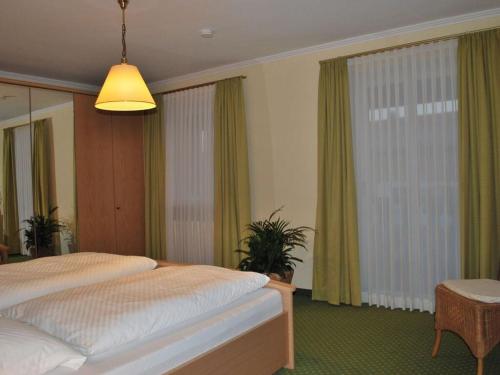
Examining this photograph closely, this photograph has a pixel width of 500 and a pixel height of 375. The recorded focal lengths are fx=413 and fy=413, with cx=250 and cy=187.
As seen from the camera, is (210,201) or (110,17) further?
(210,201)

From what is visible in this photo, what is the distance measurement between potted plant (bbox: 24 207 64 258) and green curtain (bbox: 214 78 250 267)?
183 cm

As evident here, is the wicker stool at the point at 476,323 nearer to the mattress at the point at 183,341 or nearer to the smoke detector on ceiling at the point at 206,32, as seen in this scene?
the mattress at the point at 183,341

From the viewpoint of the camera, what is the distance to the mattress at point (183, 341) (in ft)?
5.44

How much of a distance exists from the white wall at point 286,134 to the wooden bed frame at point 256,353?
1.78m

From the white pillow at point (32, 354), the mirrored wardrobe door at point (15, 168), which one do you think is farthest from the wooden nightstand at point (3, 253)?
the white pillow at point (32, 354)

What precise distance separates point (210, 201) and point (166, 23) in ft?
7.20

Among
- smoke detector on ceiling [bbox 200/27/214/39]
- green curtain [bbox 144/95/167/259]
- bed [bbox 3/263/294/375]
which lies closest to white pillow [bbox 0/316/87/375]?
bed [bbox 3/263/294/375]

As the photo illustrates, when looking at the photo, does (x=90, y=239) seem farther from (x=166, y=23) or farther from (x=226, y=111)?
(x=166, y=23)

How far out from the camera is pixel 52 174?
461 centimetres

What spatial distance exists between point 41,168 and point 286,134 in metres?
2.70

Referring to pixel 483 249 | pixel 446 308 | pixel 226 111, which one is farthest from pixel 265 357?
pixel 226 111

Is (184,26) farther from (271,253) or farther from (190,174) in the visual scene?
(271,253)

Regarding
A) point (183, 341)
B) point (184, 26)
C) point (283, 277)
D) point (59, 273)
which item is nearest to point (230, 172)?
point (283, 277)

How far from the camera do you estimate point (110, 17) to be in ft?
10.8
